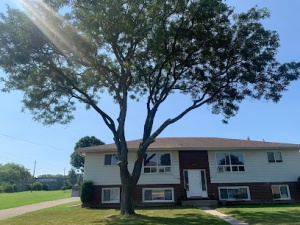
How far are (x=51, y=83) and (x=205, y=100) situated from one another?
9888mm

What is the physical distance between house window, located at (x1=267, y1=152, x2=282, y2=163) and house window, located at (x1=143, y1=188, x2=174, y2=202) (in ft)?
29.6

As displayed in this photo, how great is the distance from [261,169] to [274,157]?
64.2 inches

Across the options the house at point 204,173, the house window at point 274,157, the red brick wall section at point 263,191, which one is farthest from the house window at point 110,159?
the house window at point 274,157

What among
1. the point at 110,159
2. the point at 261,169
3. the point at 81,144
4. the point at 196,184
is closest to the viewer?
the point at 196,184

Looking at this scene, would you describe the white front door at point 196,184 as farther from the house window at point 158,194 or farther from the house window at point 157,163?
the house window at point 157,163

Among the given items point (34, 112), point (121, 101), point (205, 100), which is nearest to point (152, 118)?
point (121, 101)

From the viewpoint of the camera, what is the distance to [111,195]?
68.6 ft

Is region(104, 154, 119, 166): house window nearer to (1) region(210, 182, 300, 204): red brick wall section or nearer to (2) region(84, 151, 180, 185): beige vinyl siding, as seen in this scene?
(2) region(84, 151, 180, 185): beige vinyl siding

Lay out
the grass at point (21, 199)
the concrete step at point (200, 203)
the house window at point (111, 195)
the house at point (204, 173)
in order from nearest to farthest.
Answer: the concrete step at point (200, 203) < the house window at point (111, 195) < the house at point (204, 173) < the grass at point (21, 199)

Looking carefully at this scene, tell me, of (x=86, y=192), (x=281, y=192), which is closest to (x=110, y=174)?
(x=86, y=192)

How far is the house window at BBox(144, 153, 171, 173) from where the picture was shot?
21531 millimetres

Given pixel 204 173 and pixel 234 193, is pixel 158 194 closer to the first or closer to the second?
pixel 204 173

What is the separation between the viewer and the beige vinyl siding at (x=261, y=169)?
21484 mm

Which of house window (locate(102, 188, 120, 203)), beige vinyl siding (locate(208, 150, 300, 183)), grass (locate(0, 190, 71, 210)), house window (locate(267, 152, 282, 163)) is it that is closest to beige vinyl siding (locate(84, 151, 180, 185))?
house window (locate(102, 188, 120, 203))
